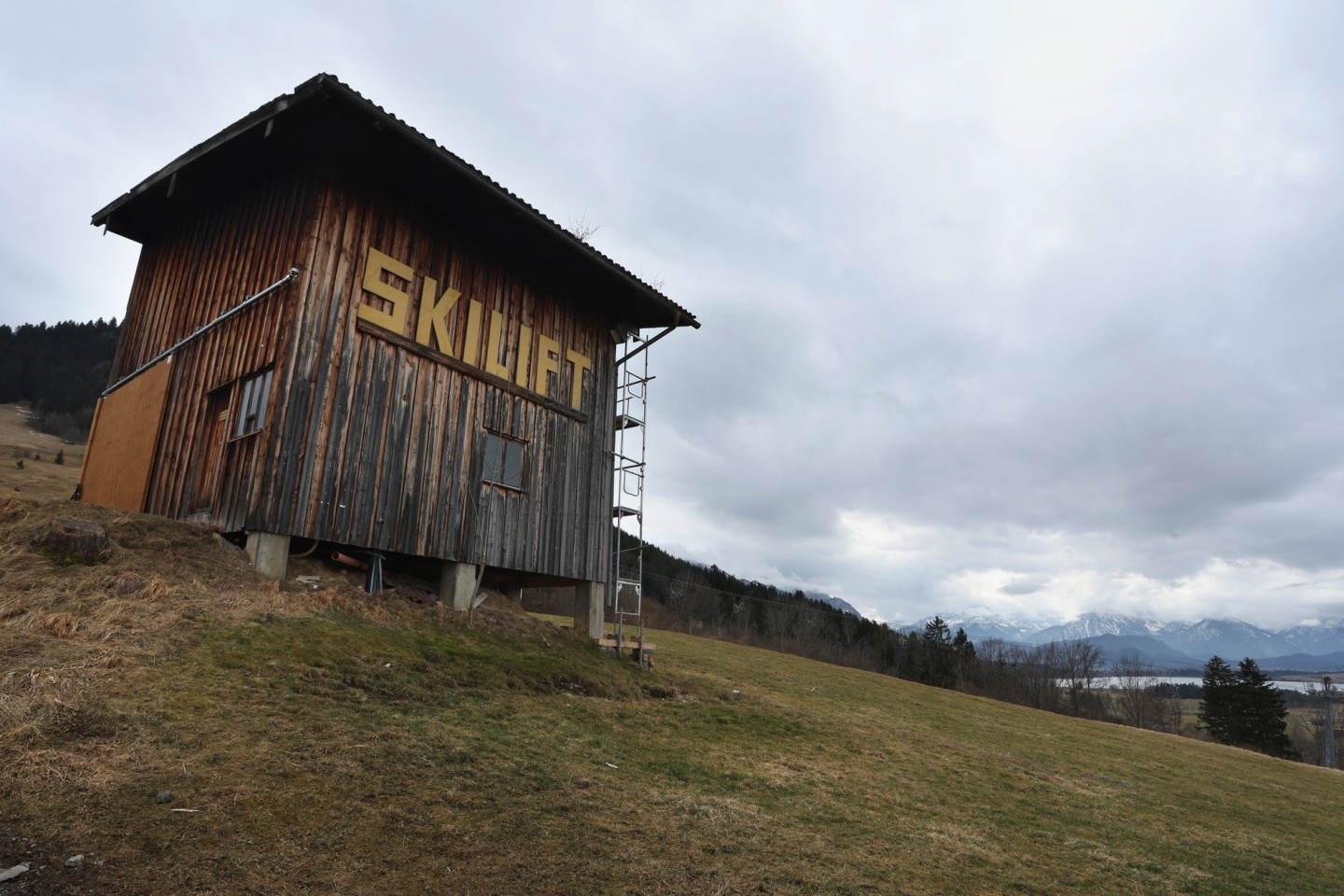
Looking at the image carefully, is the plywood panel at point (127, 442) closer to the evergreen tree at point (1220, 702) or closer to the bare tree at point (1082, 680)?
the evergreen tree at point (1220, 702)

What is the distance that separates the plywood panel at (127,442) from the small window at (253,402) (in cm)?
369

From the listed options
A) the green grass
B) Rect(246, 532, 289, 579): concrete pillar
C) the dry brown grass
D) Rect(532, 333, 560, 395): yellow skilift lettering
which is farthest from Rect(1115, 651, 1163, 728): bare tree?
the dry brown grass

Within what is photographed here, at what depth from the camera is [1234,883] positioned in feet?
34.6

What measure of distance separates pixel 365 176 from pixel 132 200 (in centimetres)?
697

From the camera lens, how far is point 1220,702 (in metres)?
75.0

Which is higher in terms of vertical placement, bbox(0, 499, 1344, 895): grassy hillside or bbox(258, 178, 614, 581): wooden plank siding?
bbox(258, 178, 614, 581): wooden plank siding

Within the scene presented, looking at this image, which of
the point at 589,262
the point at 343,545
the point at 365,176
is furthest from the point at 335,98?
the point at 343,545

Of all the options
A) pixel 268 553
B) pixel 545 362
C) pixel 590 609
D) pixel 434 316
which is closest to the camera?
pixel 268 553

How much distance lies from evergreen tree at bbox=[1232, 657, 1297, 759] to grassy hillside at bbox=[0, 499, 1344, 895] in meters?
69.5

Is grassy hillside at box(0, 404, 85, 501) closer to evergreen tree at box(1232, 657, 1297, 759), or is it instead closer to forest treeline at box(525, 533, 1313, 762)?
forest treeline at box(525, 533, 1313, 762)

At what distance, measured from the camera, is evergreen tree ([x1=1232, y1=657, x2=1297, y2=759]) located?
70.8m

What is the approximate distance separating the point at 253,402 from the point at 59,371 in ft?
428

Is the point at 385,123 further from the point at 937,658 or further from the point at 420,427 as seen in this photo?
the point at 937,658

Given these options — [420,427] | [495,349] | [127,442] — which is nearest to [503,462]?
[420,427]
